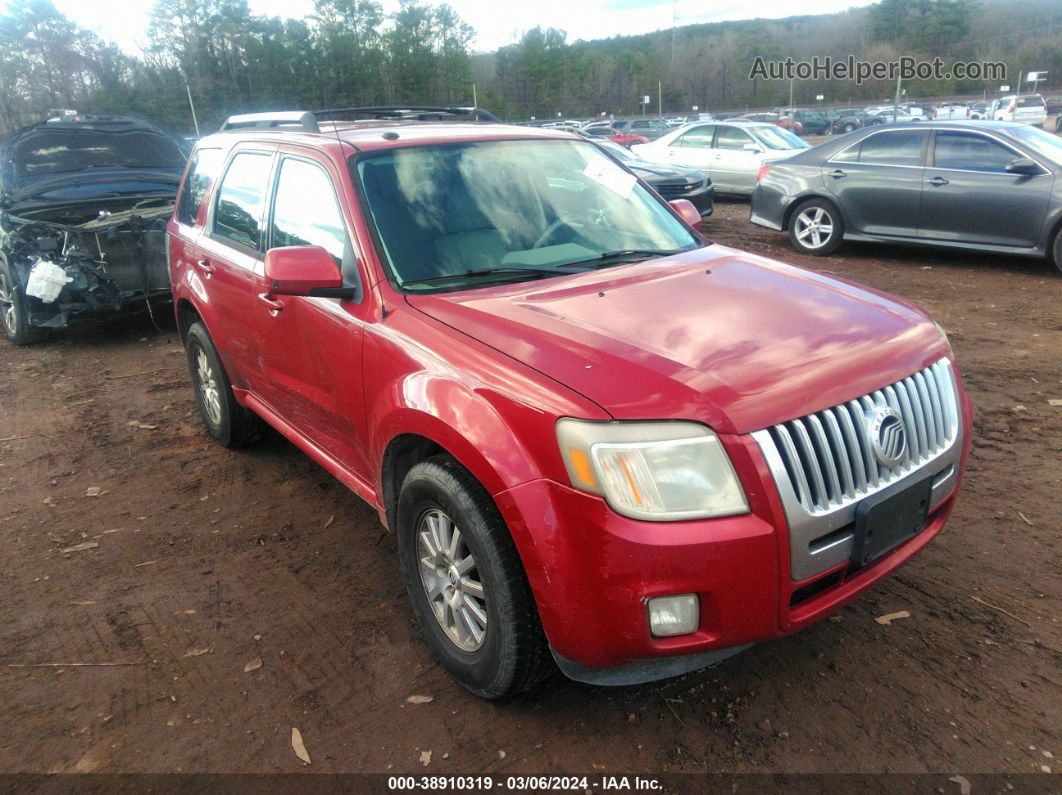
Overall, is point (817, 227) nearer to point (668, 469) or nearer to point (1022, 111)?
point (668, 469)

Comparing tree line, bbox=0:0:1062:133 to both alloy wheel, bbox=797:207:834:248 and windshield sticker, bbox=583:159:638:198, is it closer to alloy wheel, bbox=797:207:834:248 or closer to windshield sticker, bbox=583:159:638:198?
alloy wheel, bbox=797:207:834:248

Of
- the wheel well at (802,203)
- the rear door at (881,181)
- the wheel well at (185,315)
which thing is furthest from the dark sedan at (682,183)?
the wheel well at (185,315)

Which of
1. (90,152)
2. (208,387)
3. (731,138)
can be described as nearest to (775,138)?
(731,138)

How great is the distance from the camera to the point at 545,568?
2.13 metres

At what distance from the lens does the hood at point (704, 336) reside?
212 centimetres

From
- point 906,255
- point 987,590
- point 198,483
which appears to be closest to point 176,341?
point 198,483

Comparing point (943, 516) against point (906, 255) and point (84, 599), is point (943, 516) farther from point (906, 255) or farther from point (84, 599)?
point (906, 255)

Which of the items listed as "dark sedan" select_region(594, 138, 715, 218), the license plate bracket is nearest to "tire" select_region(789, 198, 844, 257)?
"dark sedan" select_region(594, 138, 715, 218)

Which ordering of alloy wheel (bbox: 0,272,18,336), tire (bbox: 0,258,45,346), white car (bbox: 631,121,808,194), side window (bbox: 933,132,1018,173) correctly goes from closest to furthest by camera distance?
tire (bbox: 0,258,45,346) → alloy wheel (bbox: 0,272,18,336) → side window (bbox: 933,132,1018,173) → white car (bbox: 631,121,808,194)

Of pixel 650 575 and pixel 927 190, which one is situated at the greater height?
pixel 927 190

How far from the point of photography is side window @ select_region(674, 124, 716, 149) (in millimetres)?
14672

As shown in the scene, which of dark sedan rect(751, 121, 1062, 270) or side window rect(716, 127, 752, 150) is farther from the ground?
side window rect(716, 127, 752, 150)

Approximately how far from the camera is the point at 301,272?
2777mm

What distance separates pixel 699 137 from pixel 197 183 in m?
12.0
